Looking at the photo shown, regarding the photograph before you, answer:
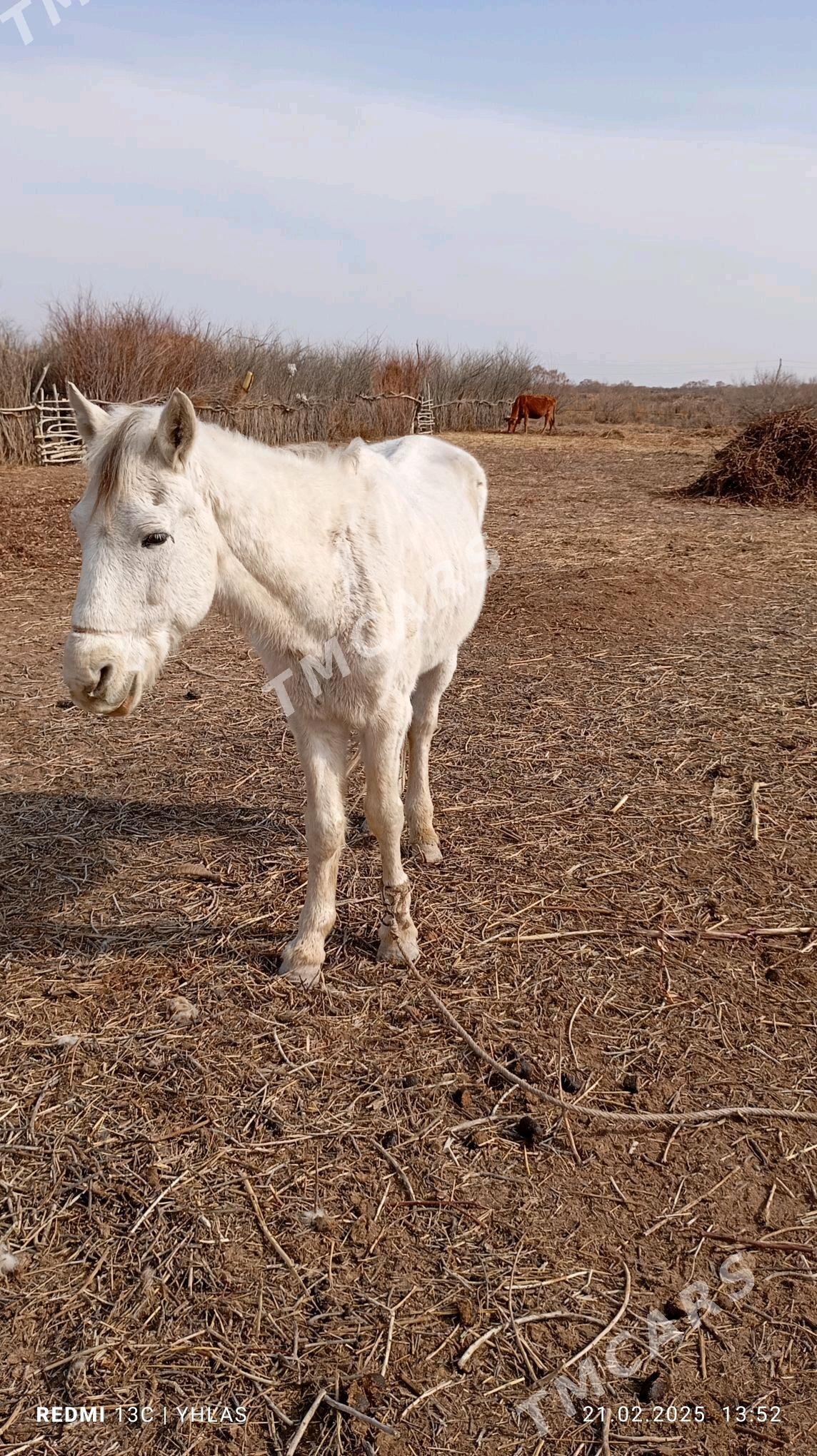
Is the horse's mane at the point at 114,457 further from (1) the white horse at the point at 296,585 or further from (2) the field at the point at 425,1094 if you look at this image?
(2) the field at the point at 425,1094

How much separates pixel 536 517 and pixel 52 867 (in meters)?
10.2

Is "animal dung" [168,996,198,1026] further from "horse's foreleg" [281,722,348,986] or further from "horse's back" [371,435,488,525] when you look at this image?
"horse's back" [371,435,488,525]

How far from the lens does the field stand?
1.87 meters

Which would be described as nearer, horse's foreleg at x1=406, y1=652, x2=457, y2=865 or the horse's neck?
the horse's neck

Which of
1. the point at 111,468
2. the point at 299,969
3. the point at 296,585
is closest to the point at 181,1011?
the point at 299,969

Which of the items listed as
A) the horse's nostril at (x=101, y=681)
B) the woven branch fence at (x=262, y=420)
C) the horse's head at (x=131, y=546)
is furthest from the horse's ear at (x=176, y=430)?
the woven branch fence at (x=262, y=420)

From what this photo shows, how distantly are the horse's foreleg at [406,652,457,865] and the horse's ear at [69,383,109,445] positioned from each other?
1894 millimetres

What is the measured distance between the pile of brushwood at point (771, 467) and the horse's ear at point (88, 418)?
13098 mm

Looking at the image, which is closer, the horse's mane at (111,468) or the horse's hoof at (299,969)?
the horse's mane at (111,468)

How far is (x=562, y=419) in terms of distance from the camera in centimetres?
3838

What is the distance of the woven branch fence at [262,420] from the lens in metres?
17.1

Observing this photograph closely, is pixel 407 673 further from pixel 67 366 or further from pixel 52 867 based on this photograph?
pixel 67 366

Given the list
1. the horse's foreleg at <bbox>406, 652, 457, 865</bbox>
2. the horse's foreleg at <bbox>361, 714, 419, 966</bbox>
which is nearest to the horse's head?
the horse's foreleg at <bbox>361, 714, 419, 966</bbox>

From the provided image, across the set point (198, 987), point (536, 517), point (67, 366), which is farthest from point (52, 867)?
point (67, 366)
